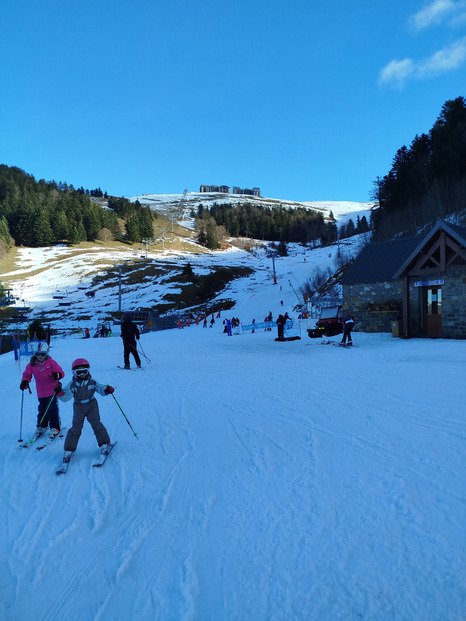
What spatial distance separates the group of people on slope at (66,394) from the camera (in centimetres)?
495

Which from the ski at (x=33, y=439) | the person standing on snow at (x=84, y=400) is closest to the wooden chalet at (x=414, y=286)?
the person standing on snow at (x=84, y=400)

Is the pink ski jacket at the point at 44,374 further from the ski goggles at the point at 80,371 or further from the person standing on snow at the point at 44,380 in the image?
the ski goggles at the point at 80,371

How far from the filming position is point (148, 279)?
208 ft

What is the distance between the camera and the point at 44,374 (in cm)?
581

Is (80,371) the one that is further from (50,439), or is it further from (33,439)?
(33,439)

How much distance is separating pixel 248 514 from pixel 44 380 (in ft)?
13.5

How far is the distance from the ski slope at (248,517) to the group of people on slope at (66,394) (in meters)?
0.31

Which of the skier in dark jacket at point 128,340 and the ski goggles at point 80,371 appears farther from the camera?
the skier in dark jacket at point 128,340

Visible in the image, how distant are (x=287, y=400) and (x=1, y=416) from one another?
5.90 meters

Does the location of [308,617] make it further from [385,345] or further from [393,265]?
[393,265]

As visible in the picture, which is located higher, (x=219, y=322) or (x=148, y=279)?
(x=148, y=279)

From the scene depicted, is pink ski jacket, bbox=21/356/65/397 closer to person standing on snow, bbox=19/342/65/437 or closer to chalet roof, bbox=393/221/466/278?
person standing on snow, bbox=19/342/65/437

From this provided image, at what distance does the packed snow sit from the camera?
2410 mm

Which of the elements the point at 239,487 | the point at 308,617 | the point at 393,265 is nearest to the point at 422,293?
the point at 393,265
